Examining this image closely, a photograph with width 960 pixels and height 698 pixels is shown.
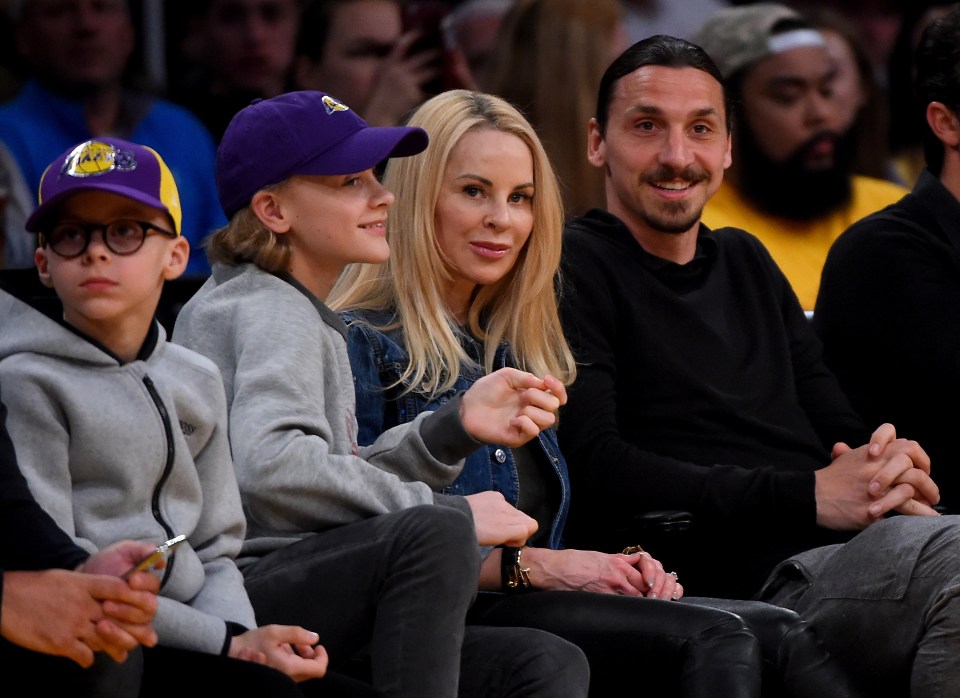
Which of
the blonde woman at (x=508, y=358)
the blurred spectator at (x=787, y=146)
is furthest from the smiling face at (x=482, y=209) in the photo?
the blurred spectator at (x=787, y=146)

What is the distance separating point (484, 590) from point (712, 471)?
1.72 ft

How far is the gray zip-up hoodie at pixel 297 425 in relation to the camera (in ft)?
7.23

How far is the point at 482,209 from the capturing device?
283 centimetres

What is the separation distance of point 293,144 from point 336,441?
49cm

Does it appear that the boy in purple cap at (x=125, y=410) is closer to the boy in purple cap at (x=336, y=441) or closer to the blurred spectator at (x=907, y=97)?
the boy in purple cap at (x=336, y=441)

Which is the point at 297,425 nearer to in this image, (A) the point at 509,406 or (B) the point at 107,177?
(A) the point at 509,406

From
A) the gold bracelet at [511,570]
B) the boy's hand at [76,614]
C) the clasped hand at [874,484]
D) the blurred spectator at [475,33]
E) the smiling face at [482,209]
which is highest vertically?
the blurred spectator at [475,33]

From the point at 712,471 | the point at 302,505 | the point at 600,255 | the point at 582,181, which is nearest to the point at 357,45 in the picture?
the point at 582,181

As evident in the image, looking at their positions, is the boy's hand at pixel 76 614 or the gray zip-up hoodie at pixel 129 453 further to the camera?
the gray zip-up hoodie at pixel 129 453

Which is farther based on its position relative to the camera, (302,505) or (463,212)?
(463,212)

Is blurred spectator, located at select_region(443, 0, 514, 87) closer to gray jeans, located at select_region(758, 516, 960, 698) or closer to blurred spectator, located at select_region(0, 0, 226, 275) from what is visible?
blurred spectator, located at select_region(0, 0, 226, 275)

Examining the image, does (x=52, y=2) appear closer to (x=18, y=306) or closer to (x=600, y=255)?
(x=600, y=255)

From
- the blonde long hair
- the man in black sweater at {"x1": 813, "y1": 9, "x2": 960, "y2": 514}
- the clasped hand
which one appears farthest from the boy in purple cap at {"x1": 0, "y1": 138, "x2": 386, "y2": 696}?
the man in black sweater at {"x1": 813, "y1": 9, "x2": 960, "y2": 514}

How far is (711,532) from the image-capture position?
291cm
